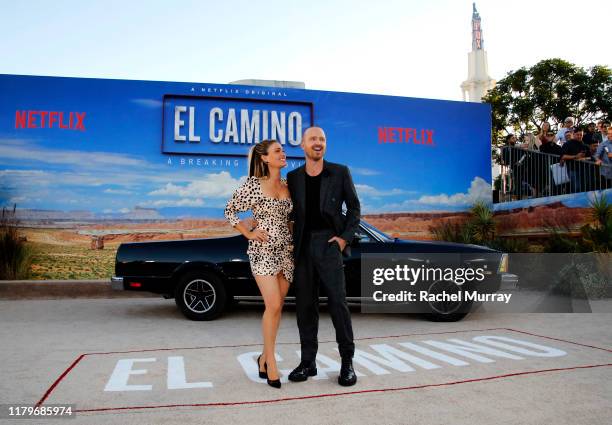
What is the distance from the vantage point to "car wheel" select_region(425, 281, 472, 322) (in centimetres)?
670

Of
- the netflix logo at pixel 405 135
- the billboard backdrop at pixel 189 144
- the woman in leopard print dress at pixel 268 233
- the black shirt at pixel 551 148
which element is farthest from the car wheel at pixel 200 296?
the black shirt at pixel 551 148

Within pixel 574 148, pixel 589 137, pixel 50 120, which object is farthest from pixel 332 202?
pixel 589 137

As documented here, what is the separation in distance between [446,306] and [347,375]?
10.7 ft

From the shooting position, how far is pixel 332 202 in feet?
12.8

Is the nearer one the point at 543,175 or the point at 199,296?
the point at 199,296

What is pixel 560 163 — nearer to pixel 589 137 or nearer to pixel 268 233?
pixel 589 137

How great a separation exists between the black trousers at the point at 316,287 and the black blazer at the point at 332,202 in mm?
79

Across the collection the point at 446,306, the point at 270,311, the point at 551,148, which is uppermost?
the point at 551,148

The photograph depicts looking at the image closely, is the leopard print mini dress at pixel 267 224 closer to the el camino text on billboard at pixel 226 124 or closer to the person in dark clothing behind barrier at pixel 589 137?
the el camino text on billboard at pixel 226 124

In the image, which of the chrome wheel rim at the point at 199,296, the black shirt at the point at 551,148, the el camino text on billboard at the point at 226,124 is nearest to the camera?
the chrome wheel rim at the point at 199,296

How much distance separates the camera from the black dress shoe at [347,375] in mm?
3793

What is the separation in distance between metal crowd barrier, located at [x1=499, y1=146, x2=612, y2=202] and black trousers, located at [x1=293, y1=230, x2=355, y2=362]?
8468mm

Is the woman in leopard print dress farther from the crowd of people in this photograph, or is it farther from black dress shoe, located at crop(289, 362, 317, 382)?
the crowd of people

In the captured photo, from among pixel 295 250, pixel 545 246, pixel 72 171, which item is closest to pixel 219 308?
pixel 295 250
